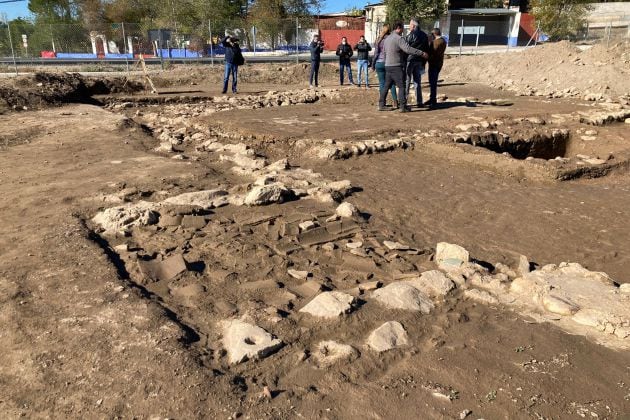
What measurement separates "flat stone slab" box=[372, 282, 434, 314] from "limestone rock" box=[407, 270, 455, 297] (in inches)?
3.0

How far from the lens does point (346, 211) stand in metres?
4.66

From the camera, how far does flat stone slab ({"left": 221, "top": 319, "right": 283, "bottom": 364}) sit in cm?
261

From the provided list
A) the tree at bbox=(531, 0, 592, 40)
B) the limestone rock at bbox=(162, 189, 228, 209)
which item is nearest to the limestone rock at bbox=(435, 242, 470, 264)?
the limestone rock at bbox=(162, 189, 228, 209)

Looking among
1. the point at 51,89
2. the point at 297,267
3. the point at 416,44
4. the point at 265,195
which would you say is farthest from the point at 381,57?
the point at 51,89

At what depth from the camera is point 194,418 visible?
218 cm

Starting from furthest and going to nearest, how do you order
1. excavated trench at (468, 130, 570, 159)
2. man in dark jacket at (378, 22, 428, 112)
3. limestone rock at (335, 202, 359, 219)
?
man in dark jacket at (378, 22, 428, 112) → excavated trench at (468, 130, 570, 159) → limestone rock at (335, 202, 359, 219)

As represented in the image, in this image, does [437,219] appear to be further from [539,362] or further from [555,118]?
[555,118]

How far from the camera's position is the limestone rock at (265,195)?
4.87 metres

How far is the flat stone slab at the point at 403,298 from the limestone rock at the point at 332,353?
56 cm

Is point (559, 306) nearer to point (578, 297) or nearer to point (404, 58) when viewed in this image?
point (578, 297)

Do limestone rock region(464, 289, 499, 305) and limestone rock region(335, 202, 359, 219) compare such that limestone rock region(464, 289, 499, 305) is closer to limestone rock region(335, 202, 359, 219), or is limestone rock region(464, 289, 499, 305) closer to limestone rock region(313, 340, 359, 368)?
limestone rock region(313, 340, 359, 368)

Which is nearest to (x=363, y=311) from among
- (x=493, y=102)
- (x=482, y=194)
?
(x=482, y=194)

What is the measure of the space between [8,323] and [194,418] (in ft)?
4.93

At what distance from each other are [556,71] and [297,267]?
1633 centimetres
